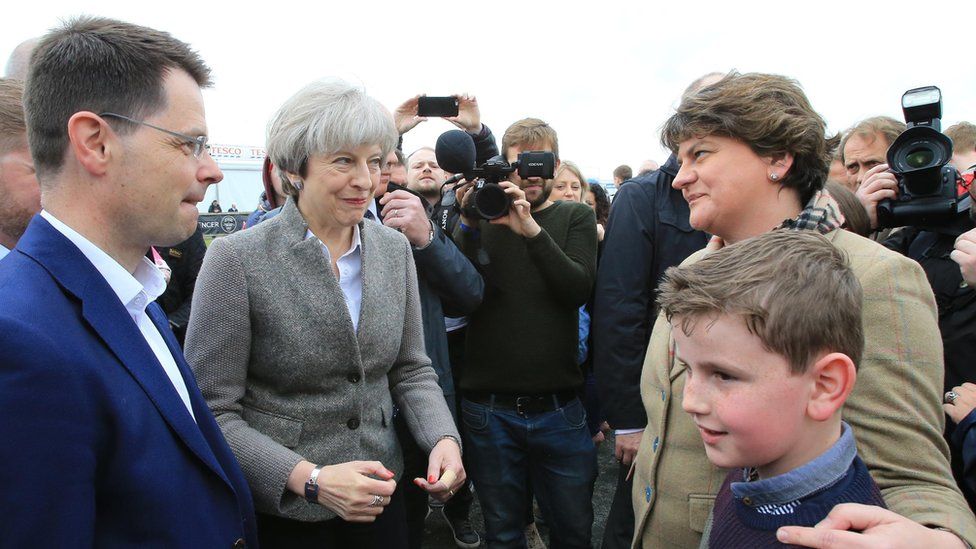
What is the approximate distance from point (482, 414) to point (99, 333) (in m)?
1.83

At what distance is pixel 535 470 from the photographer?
2.69 m

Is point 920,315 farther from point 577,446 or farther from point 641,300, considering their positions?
point 577,446

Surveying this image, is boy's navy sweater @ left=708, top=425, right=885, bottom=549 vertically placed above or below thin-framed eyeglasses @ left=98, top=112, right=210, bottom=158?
below

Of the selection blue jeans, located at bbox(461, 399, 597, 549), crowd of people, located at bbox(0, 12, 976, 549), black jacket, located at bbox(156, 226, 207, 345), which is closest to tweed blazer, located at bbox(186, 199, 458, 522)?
crowd of people, located at bbox(0, 12, 976, 549)

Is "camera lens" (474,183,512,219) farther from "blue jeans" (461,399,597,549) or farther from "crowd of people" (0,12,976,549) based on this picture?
"blue jeans" (461,399,597,549)

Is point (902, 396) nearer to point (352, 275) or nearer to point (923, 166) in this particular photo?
point (923, 166)

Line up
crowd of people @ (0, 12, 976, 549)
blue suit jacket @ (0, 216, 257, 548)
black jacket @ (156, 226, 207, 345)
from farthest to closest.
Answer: black jacket @ (156, 226, 207, 345) → crowd of people @ (0, 12, 976, 549) → blue suit jacket @ (0, 216, 257, 548)

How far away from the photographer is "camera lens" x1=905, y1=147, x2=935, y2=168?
217 cm

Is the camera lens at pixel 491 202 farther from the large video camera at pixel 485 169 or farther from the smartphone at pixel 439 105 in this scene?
the smartphone at pixel 439 105

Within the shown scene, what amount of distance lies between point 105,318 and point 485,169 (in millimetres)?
1795

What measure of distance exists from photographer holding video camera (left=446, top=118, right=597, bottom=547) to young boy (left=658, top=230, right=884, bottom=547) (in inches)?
57.6

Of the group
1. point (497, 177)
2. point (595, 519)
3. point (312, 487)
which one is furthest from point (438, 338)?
point (595, 519)

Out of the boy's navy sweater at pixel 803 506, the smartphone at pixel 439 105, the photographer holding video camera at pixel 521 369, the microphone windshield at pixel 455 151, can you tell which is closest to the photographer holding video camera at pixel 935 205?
the boy's navy sweater at pixel 803 506

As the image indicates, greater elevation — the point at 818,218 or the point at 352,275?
the point at 818,218
